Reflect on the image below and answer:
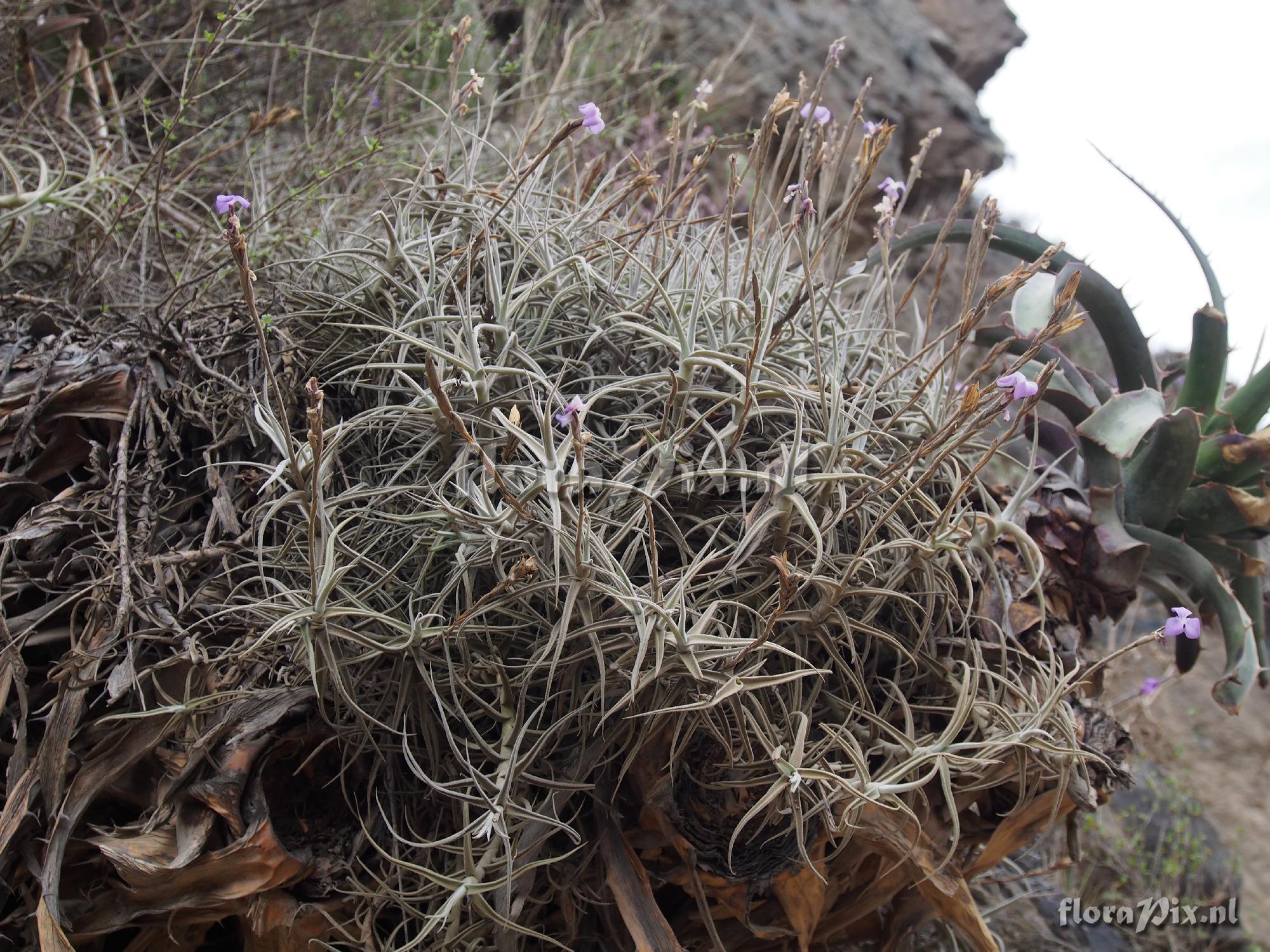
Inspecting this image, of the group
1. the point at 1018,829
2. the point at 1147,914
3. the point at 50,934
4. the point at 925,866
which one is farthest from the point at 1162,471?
the point at 50,934

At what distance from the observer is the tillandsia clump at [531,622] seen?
0.72 m

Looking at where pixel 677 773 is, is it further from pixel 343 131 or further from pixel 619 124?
pixel 619 124

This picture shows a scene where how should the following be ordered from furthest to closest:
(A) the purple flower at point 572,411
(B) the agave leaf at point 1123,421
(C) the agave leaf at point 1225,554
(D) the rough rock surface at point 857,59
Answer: (D) the rough rock surface at point 857,59, (C) the agave leaf at point 1225,554, (B) the agave leaf at point 1123,421, (A) the purple flower at point 572,411

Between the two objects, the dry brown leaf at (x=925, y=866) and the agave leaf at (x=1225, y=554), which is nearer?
the dry brown leaf at (x=925, y=866)

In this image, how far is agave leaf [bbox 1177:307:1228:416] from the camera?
3.82 feet

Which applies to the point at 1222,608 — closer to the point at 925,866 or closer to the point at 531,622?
the point at 925,866

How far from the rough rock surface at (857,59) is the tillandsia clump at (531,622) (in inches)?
60.6

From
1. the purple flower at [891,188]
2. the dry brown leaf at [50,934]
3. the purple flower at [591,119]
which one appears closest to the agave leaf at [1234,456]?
the purple flower at [891,188]

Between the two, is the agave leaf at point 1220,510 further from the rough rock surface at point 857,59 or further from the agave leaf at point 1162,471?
the rough rock surface at point 857,59

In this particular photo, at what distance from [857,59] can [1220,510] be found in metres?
2.02

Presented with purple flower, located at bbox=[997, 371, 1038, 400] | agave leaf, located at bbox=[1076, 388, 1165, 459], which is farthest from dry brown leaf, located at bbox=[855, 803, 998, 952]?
agave leaf, located at bbox=[1076, 388, 1165, 459]

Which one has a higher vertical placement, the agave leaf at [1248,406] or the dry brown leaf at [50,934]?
the agave leaf at [1248,406]

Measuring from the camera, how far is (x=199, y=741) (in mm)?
738

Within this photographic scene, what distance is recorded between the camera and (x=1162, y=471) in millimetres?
1067
